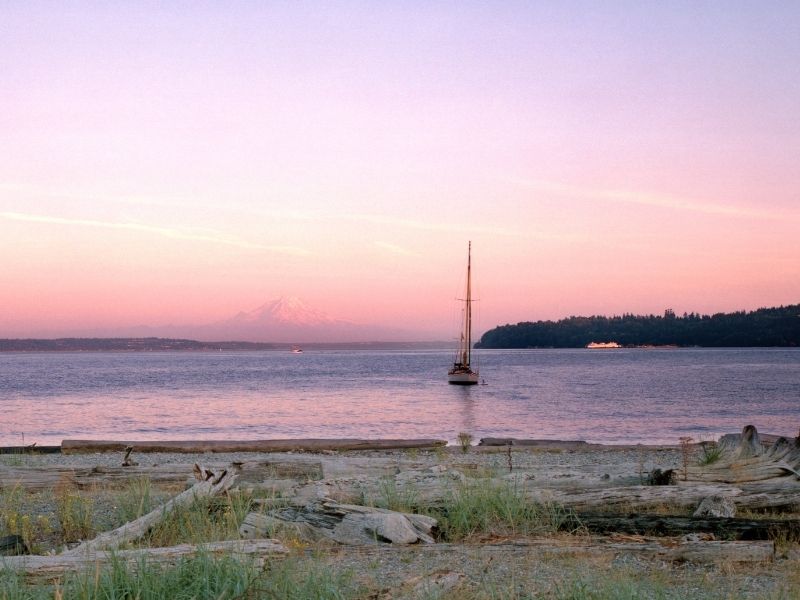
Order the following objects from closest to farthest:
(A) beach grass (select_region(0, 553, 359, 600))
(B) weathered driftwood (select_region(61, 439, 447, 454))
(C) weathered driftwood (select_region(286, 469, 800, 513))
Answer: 1. (A) beach grass (select_region(0, 553, 359, 600))
2. (C) weathered driftwood (select_region(286, 469, 800, 513))
3. (B) weathered driftwood (select_region(61, 439, 447, 454))

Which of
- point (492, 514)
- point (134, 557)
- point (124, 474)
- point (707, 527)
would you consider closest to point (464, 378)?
point (124, 474)

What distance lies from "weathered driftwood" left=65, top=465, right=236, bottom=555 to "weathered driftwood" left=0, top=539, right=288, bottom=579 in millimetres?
148

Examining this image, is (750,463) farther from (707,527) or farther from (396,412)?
(396,412)

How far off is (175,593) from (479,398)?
4199cm

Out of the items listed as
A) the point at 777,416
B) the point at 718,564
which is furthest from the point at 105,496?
the point at 777,416

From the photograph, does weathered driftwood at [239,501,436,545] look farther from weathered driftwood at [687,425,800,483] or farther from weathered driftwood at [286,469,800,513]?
weathered driftwood at [687,425,800,483]

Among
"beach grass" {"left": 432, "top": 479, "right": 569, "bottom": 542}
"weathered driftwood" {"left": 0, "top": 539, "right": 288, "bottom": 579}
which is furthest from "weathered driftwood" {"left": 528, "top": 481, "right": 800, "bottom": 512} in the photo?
"weathered driftwood" {"left": 0, "top": 539, "right": 288, "bottom": 579}

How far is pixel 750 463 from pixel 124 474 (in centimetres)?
816

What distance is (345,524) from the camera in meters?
7.15

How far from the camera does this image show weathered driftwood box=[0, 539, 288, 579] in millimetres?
5316

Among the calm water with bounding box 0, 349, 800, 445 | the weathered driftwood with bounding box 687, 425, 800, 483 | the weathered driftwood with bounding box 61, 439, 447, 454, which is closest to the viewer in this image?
the weathered driftwood with bounding box 687, 425, 800, 483

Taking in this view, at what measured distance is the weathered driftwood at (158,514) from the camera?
6.40 meters

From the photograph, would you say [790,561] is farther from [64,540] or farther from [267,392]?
[267,392]

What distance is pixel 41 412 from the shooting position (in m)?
34.0
